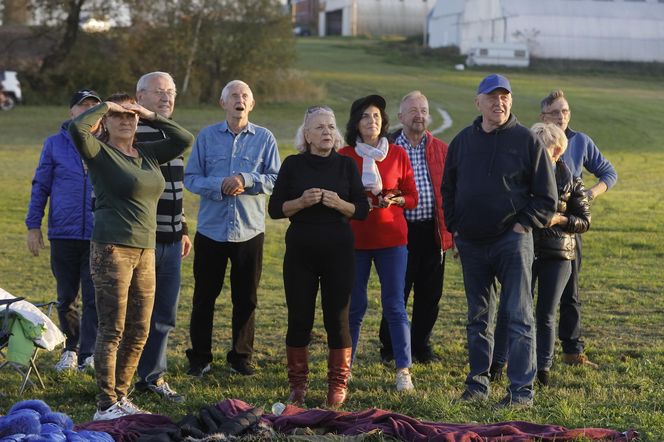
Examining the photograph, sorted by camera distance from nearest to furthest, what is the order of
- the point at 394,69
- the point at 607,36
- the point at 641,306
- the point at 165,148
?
the point at 165,148 → the point at 641,306 → the point at 394,69 → the point at 607,36

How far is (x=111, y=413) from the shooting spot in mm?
5941

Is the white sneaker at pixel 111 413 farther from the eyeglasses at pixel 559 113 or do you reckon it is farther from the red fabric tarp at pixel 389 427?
the eyeglasses at pixel 559 113

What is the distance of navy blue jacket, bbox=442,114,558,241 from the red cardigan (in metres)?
0.74

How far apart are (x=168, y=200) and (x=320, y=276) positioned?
119 centimetres

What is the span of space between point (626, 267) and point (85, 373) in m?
7.55

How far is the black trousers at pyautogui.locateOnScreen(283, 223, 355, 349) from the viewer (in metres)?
6.36

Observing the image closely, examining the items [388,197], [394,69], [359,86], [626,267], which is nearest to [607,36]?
[394,69]

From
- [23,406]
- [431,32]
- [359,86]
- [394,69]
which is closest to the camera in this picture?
[23,406]

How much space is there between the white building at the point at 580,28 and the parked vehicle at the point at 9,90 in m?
27.6

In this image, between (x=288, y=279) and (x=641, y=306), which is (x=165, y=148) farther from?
(x=641, y=306)

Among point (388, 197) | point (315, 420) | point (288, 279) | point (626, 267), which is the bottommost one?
point (626, 267)

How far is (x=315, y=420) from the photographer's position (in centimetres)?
540

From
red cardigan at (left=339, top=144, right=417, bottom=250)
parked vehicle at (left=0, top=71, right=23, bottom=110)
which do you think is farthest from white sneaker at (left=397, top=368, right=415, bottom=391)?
parked vehicle at (left=0, top=71, right=23, bottom=110)

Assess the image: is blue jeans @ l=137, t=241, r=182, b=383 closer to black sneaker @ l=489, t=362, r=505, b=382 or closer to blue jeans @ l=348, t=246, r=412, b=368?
blue jeans @ l=348, t=246, r=412, b=368
